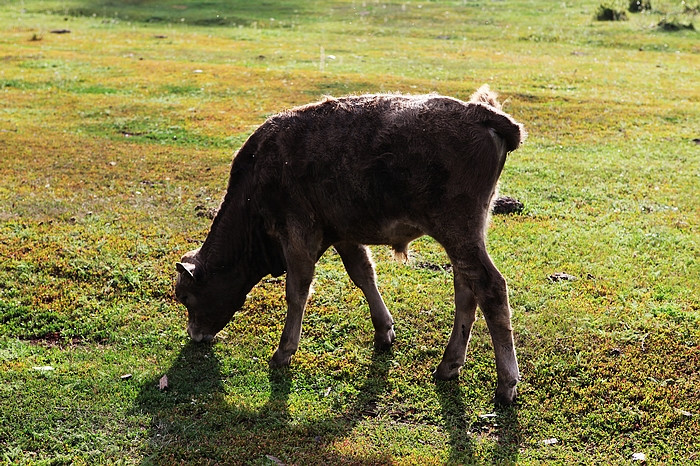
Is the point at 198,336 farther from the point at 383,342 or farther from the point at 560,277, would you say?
the point at 560,277

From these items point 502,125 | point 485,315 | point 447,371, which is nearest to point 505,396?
point 447,371

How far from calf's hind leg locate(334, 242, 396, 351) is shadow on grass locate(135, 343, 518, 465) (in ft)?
1.59

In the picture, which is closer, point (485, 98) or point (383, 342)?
point (485, 98)

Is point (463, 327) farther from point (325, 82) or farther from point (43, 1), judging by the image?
point (43, 1)

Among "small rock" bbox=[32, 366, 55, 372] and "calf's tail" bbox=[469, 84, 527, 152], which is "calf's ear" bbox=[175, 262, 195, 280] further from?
"calf's tail" bbox=[469, 84, 527, 152]

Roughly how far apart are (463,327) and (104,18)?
42.8 m

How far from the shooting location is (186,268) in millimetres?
9109

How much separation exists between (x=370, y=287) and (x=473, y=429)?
2519 millimetres

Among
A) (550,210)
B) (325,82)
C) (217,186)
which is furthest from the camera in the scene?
(325,82)

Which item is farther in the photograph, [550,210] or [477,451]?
[550,210]

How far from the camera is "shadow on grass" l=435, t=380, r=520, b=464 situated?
746 centimetres

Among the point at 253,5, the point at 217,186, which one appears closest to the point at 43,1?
Answer: the point at 253,5

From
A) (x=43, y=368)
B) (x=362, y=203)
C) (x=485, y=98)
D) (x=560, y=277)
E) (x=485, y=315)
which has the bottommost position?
(x=43, y=368)

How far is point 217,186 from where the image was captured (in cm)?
1588
